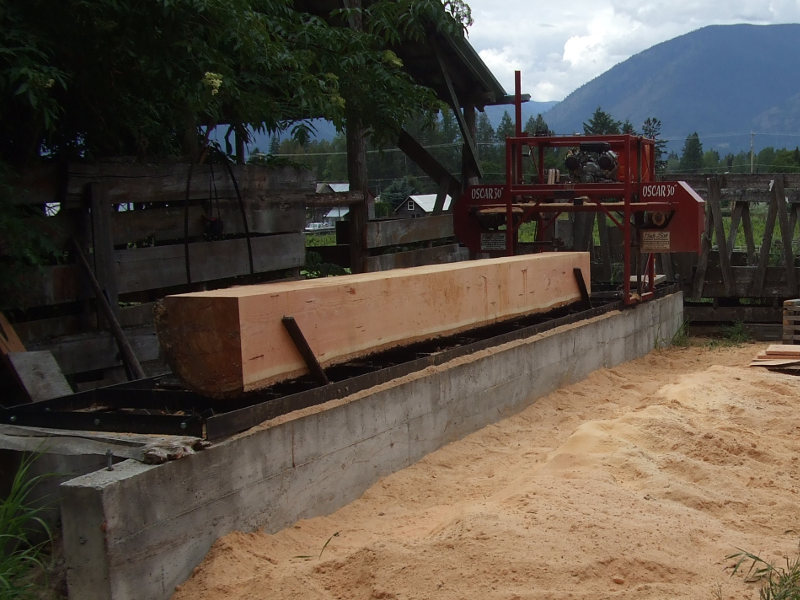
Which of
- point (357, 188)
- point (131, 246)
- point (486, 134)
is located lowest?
point (131, 246)

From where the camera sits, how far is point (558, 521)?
459cm

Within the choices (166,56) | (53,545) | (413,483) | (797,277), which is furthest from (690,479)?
(797,277)

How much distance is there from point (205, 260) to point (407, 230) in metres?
4.40

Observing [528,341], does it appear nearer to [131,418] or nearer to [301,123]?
[301,123]

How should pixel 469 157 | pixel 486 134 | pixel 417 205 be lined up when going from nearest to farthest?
pixel 469 157, pixel 417 205, pixel 486 134

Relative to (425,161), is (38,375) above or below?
below

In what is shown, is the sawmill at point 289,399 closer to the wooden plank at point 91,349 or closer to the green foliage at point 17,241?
the green foliage at point 17,241

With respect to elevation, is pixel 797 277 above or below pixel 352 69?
below

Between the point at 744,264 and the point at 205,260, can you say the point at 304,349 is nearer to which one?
the point at 205,260

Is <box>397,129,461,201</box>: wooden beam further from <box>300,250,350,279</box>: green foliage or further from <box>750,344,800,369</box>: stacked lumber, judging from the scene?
<box>750,344,800,369</box>: stacked lumber

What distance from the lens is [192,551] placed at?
4223mm

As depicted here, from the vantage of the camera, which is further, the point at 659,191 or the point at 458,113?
the point at 458,113

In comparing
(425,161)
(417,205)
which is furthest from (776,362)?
(417,205)

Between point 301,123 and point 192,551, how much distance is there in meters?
5.48
